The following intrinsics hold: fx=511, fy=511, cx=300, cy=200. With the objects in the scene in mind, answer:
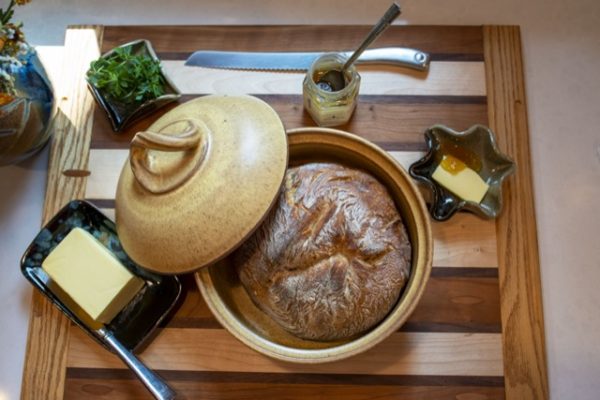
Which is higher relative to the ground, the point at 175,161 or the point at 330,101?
the point at 330,101

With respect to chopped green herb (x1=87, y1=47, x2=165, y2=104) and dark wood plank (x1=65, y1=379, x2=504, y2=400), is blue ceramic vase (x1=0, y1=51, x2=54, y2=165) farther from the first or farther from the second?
dark wood plank (x1=65, y1=379, x2=504, y2=400)

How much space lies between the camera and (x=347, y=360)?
1292 millimetres

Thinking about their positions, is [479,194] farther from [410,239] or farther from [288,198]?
[288,198]

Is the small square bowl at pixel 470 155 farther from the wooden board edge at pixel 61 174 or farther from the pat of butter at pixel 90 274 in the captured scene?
the wooden board edge at pixel 61 174

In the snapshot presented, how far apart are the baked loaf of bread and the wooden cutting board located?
0.23 meters

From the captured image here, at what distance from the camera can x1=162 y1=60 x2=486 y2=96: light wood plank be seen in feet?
4.66

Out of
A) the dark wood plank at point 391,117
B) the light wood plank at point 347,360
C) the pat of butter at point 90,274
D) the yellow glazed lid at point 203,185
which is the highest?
the dark wood plank at point 391,117

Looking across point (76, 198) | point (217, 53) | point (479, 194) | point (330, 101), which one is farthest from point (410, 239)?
point (76, 198)

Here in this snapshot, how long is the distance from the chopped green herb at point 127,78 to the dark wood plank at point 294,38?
13 centimetres

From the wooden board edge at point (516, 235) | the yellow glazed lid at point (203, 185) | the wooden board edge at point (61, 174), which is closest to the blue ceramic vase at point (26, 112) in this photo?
the wooden board edge at point (61, 174)

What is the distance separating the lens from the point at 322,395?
1.29 metres

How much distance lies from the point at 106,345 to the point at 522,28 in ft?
4.86

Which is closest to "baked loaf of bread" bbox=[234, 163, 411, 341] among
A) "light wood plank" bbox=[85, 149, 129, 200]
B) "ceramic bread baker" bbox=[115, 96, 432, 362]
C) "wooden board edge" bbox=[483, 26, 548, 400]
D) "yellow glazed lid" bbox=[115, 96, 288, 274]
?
"ceramic bread baker" bbox=[115, 96, 432, 362]

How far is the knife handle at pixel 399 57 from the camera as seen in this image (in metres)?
1.40
